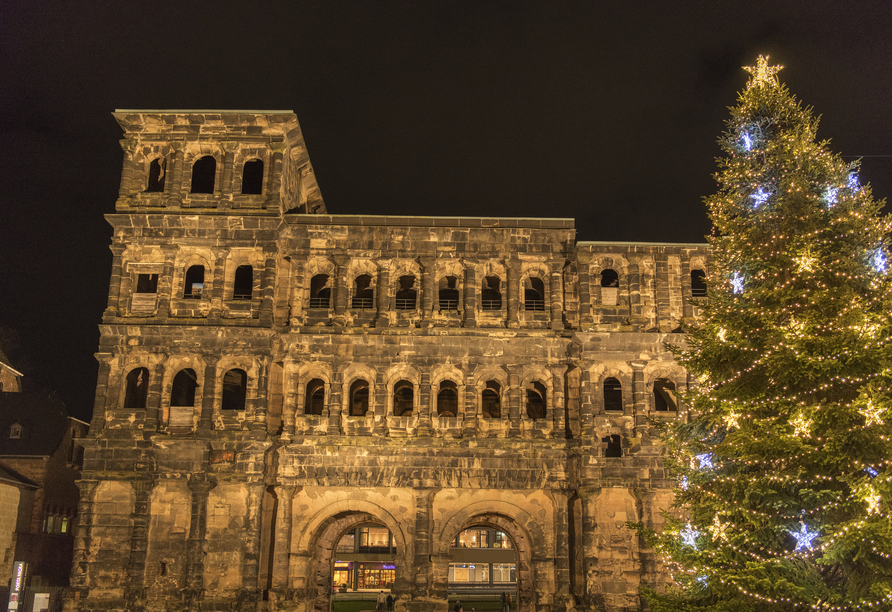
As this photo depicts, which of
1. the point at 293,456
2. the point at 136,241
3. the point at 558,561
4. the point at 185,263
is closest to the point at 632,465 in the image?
the point at 558,561

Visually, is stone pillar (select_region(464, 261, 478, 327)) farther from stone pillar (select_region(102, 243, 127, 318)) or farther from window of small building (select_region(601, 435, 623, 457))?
stone pillar (select_region(102, 243, 127, 318))

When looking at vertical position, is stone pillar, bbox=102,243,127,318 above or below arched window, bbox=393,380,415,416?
above

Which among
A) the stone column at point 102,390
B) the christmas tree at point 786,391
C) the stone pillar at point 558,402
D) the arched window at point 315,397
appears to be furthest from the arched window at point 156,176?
the christmas tree at point 786,391

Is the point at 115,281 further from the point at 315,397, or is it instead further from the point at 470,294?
the point at 470,294

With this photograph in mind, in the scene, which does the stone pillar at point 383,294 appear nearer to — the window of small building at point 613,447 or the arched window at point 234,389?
the arched window at point 234,389

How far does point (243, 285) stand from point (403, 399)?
868cm

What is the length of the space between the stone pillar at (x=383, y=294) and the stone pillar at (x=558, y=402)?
679 centimetres

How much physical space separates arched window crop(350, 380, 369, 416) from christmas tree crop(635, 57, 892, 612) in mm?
17244

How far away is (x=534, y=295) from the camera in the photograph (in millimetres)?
35344

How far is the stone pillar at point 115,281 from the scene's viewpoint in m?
31.1

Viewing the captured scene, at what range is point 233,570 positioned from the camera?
2833 centimetres

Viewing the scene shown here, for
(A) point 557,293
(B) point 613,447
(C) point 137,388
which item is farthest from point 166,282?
(B) point 613,447

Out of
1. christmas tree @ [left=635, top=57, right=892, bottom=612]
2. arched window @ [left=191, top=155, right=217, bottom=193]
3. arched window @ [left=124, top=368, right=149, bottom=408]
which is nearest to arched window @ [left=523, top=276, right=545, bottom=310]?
arched window @ [left=191, top=155, right=217, bottom=193]

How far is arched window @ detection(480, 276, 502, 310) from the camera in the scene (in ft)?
108
